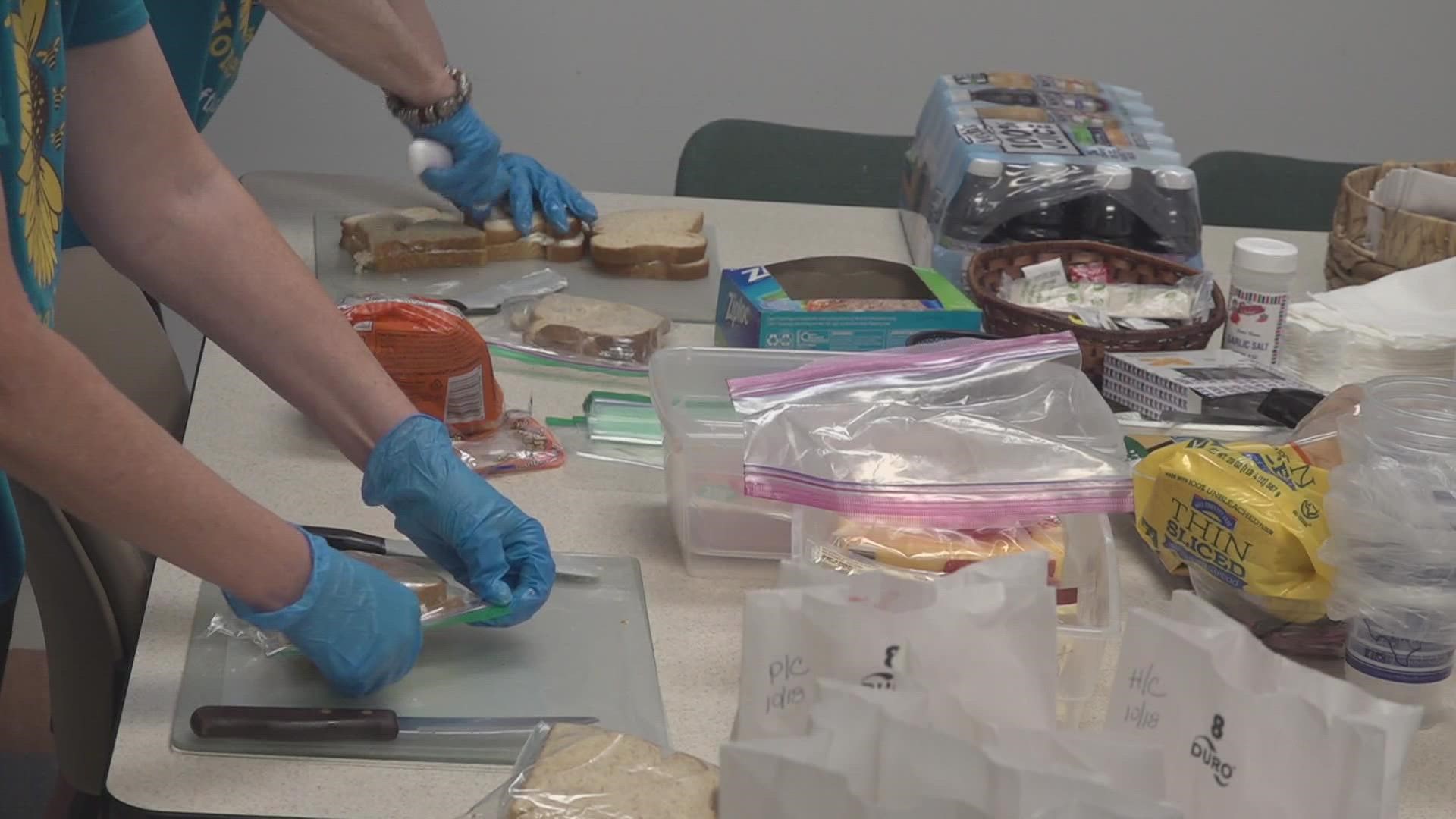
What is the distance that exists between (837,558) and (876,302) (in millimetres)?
454

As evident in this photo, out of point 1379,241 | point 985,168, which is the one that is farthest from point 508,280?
point 1379,241

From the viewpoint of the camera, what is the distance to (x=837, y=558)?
3.30 ft

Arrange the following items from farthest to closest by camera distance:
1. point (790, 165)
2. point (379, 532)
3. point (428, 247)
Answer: point (790, 165) → point (428, 247) → point (379, 532)

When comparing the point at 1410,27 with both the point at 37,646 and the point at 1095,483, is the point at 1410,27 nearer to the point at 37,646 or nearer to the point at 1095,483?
the point at 1095,483

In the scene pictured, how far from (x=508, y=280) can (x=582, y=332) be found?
238 millimetres

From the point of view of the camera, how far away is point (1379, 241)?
1.61 metres

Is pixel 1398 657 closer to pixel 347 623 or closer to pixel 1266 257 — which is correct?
pixel 1266 257

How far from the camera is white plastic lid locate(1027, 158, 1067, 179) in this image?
163 centimetres

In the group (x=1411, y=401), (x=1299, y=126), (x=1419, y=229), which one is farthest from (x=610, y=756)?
(x=1299, y=126)

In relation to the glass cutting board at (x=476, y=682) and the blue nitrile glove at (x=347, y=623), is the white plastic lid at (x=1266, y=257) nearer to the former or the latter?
the glass cutting board at (x=476, y=682)

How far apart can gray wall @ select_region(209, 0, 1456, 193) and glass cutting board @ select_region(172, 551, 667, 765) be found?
2056mm

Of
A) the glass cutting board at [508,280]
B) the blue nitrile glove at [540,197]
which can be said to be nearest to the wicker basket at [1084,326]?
the glass cutting board at [508,280]

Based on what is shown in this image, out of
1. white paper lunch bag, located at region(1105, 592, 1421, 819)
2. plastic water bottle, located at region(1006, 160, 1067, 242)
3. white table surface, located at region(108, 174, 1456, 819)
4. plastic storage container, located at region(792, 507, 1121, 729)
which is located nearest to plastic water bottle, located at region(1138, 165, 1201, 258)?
plastic water bottle, located at region(1006, 160, 1067, 242)

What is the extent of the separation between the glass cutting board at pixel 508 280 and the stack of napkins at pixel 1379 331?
2.03 feet
